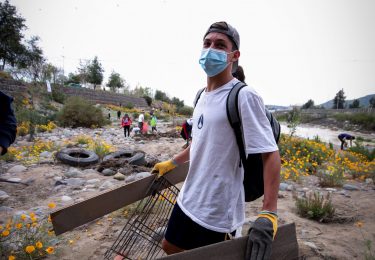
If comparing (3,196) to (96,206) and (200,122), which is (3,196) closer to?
(96,206)

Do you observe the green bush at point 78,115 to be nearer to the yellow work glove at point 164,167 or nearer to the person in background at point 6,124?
the person in background at point 6,124

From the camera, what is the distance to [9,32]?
25578mm

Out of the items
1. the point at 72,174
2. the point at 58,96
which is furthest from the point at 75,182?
the point at 58,96

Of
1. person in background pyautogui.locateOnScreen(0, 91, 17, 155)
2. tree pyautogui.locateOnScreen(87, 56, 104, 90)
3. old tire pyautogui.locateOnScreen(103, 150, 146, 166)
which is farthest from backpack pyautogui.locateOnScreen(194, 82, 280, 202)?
tree pyautogui.locateOnScreen(87, 56, 104, 90)

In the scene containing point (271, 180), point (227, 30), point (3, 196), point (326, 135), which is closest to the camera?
point (271, 180)

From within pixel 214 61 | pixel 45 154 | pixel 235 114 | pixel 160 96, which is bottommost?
pixel 45 154

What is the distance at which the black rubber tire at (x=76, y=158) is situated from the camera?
19.4 ft

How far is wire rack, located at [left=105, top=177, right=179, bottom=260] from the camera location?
166cm

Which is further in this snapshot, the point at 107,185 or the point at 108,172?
the point at 108,172

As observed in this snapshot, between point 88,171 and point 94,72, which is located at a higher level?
point 94,72

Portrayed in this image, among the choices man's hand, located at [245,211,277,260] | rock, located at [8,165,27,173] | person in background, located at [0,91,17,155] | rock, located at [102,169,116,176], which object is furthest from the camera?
rock, located at [102,169,116,176]

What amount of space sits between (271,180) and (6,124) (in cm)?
177

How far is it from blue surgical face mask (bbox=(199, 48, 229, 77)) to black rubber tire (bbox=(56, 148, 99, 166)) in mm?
5275

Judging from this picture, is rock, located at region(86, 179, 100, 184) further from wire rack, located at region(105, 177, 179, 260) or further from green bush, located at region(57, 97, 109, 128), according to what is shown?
green bush, located at region(57, 97, 109, 128)
